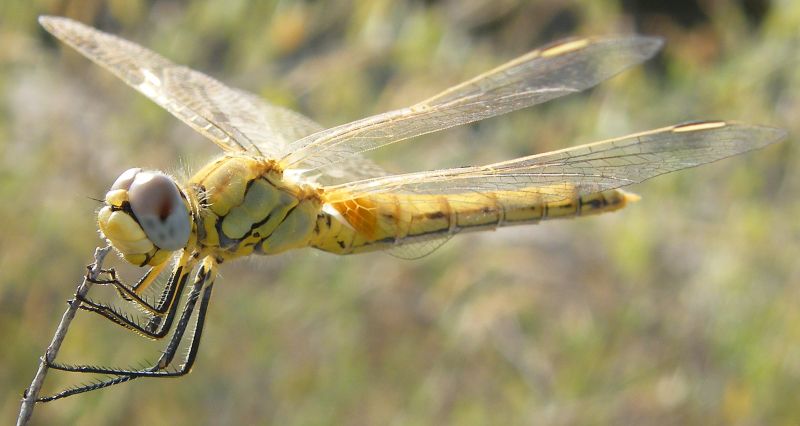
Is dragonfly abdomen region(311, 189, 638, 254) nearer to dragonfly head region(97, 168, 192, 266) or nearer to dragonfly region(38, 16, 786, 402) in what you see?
dragonfly region(38, 16, 786, 402)

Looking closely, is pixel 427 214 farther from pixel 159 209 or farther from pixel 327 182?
pixel 159 209

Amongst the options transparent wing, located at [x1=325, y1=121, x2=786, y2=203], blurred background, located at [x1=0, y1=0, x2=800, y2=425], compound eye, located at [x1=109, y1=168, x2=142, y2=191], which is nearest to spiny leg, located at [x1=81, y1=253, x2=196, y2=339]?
compound eye, located at [x1=109, y1=168, x2=142, y2=191]

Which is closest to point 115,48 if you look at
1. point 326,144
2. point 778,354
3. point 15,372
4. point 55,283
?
point 326,144

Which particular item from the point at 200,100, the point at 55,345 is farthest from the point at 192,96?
the point at 55,345

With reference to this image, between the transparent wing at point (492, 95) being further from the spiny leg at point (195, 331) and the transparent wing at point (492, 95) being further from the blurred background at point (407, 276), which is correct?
the blurred background at point (407, 276)

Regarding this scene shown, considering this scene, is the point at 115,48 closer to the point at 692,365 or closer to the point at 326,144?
the point at 326,144

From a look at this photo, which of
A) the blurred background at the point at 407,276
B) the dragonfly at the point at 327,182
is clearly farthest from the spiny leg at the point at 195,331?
the blurred background at the point at 407,276
